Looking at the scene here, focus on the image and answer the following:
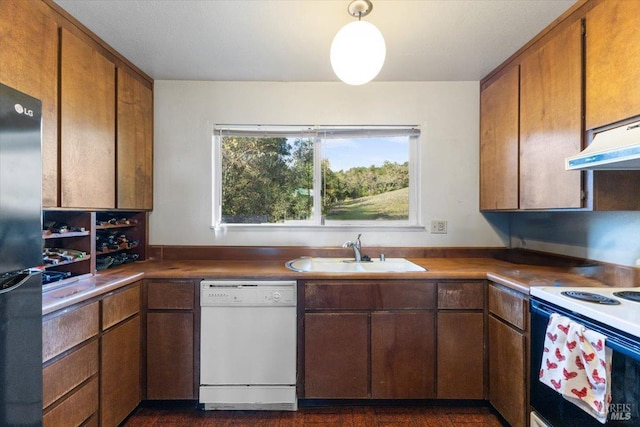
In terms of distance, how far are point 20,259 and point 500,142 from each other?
2655 mm

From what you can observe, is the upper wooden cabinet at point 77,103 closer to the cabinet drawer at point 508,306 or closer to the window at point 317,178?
the window at point 317,178

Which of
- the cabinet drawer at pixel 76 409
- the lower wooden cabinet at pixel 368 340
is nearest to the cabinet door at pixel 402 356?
the lower wooden cabinet at pixel 368 340

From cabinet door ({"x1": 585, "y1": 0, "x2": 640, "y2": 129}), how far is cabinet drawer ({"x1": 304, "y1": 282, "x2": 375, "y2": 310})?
4.75ft

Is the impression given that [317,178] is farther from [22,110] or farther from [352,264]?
[22,110]

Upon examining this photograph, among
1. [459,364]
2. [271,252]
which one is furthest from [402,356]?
[271,252]

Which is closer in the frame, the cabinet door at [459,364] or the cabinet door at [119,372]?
the cabinet door at [119,372]

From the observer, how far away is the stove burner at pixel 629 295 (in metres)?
1.26

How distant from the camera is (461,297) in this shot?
184 centimetres

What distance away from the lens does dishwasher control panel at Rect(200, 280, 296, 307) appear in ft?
5.93

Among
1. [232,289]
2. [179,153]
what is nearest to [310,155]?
[179,153]

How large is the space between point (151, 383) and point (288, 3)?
2.34 metres

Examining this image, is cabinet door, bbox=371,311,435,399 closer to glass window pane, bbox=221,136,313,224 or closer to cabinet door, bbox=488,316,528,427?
cabinet door, bbox=488,316,528,427

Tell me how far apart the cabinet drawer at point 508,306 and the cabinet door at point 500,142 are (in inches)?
24.9

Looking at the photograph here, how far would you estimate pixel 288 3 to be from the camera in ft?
5.00
